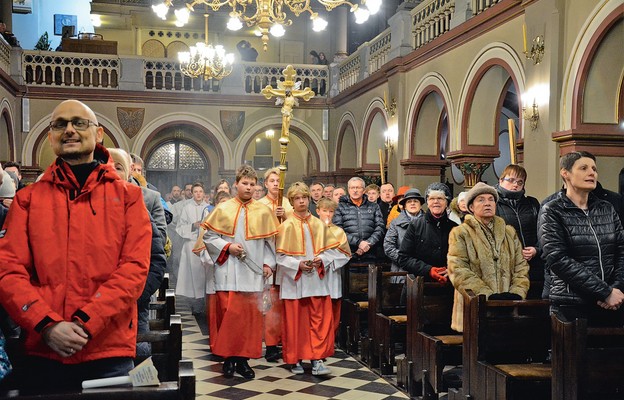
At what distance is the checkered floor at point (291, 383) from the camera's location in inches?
233

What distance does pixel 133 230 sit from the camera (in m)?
2.79

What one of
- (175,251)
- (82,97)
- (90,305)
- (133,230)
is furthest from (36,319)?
(82,97)

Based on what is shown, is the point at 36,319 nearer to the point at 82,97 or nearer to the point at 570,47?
the point at 570,47

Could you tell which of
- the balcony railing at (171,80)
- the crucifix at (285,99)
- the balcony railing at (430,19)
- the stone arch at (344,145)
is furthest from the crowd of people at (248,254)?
the balcony railing at (171,80)

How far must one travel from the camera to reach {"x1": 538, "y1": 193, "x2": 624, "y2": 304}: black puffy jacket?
439 centimetres

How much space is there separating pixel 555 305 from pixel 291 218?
9.45 feet

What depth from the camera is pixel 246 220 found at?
21.1 ft

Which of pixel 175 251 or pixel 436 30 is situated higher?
pixel 436 30

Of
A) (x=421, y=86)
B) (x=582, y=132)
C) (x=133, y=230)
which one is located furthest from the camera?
(x=421, y=86)

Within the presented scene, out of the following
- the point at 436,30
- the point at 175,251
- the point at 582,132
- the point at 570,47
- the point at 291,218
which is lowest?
the point at 175,251

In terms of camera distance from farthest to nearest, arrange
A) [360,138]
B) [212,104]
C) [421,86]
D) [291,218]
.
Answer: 1. [212,104]
2. [360,138]
3. [421,86]
4. [291,218]

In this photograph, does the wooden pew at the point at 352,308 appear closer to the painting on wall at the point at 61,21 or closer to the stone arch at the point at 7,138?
the stone arch at the point at 7,138

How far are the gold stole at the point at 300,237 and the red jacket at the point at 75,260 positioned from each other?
3.87m

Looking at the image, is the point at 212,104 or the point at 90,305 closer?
the point at 90,305
